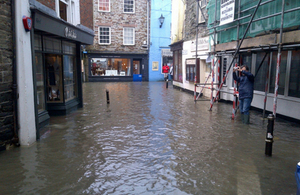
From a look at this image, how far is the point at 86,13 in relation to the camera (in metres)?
11.9

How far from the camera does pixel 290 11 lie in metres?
6.46

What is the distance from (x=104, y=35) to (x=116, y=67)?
12.6ft

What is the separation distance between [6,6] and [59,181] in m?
4.01

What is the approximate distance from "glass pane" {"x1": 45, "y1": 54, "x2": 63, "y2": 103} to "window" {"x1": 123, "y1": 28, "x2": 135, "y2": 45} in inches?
794

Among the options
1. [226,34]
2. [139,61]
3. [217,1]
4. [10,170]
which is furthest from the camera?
[139,61]

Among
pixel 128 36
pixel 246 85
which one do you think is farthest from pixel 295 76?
pixel 128 36

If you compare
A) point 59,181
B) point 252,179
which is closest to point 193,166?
point 252,179

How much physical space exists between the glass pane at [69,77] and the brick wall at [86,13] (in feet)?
6.05

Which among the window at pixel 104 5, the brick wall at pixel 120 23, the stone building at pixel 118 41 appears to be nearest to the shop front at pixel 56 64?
the stone building at pixel 118 41

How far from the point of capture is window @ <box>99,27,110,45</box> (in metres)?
28.7

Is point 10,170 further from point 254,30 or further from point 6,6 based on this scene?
point 254,30

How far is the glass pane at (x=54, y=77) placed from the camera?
970 centimetres

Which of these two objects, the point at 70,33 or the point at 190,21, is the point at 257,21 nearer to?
the point at 70,33

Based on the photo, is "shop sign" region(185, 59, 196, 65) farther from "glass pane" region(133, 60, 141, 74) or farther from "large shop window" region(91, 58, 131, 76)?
"glass pane" region(133, 60, 141, 74)
